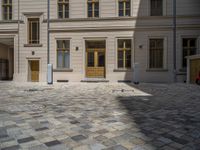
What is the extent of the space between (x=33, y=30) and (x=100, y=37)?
6.25 m

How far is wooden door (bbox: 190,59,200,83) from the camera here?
13.3 meters

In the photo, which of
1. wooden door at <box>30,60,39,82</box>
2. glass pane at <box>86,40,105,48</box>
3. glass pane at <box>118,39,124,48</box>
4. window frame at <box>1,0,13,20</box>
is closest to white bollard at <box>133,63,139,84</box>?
glass pane at <box>118,39,124,48</box>

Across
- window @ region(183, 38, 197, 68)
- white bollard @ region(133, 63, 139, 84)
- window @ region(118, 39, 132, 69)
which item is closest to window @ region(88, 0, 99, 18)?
window @ region(118, 39, 132, 69)

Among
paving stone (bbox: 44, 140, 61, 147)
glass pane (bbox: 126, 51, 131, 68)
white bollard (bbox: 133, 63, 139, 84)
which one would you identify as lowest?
paving stone (bbox: 44, 140, 61, 147)

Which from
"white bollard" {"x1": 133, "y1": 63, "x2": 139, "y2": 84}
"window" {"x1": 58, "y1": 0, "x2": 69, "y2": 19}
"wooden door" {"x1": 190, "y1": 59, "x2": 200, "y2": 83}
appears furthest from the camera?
"window" {"x1": 58, "y1": 0, "x2": 69, "y2": 19}

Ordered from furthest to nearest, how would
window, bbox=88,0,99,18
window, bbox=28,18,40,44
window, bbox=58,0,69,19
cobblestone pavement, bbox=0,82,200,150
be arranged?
window, bbox=28,18,40,44 → window, bbox=58,0,69,19 → window, bbox=88,0,99,18 → cobblestone pavement, bbox=0,82,200,150

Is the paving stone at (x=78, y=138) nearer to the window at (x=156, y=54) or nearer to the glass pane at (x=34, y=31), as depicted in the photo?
the window at (x=156, y=54)

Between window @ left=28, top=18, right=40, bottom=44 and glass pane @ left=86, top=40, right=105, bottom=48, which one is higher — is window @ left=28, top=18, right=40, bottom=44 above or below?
above

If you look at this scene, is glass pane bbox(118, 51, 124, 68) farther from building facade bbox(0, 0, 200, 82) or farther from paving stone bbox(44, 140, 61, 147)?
paving stone bbox(44, 140, 61, 147)

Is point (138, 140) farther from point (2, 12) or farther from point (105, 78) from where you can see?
point (2, 12)

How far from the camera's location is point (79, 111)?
17.3 ft

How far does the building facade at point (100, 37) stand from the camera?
599 inches

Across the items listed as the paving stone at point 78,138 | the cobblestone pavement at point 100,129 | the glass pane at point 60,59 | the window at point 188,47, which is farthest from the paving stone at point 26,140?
the window at point 188,47

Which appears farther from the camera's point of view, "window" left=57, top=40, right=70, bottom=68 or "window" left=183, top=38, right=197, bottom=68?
"window" left=57, top=40, right=70, bottom=68
